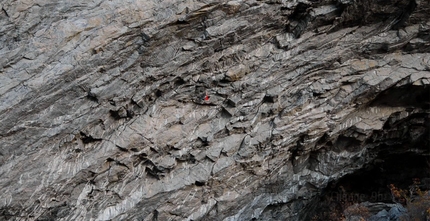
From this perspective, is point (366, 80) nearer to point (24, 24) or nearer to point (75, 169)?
point (75, 169)

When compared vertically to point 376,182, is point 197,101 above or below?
above

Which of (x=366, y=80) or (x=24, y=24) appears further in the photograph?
(x=366, y=80)

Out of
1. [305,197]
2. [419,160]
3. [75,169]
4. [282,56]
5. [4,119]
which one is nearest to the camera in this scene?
[4,119]

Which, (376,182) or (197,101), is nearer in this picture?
(197,101)

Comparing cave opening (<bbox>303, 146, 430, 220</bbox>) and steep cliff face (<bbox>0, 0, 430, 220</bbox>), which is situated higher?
steep cliff face (<bbox>0, 0, 430, 220</bbox>)

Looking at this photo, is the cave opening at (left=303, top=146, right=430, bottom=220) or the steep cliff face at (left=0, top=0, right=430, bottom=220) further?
the cave opening at (left=303, top=146, right=430, bottom=220)

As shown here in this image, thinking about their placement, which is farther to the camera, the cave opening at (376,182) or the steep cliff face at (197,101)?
the cave opening at (376,182)

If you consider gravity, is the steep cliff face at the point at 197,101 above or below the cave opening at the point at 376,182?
above

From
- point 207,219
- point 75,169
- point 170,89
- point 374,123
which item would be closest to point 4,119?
point 75,169
